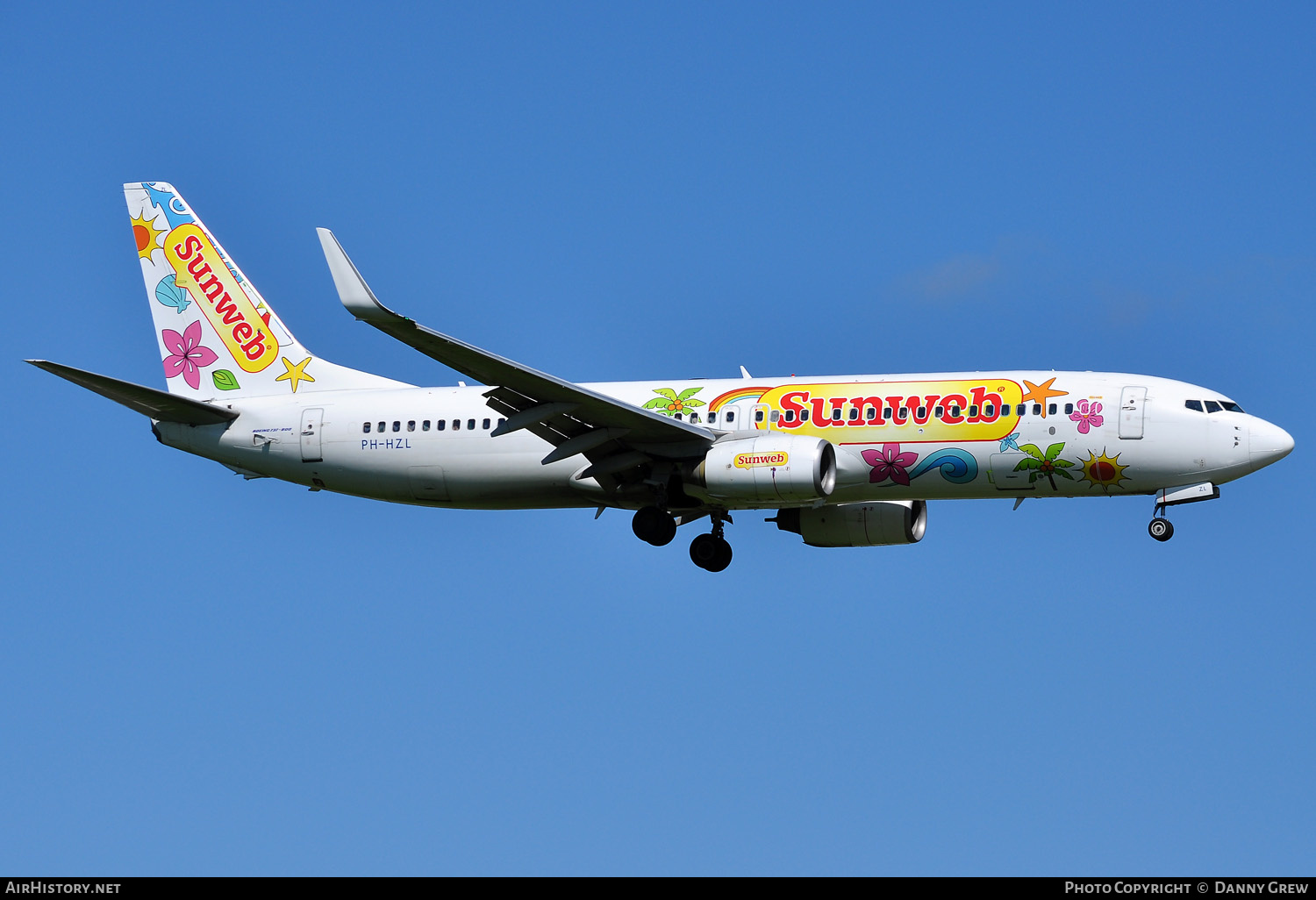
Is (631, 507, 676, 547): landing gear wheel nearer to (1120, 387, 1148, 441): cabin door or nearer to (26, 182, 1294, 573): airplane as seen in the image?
(26, 182, 1294, 573): airplane

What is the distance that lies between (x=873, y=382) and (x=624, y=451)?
575 cm

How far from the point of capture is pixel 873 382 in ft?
122

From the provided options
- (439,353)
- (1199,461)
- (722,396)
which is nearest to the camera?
(439,353)

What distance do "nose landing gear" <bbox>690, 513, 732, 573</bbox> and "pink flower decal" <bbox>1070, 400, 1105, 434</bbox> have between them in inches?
346

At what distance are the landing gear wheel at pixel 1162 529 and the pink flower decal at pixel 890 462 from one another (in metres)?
5.28

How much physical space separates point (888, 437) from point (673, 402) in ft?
17.2

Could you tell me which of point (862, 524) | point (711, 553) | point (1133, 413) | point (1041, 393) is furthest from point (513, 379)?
point (1133, 413)

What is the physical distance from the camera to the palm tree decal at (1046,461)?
35.6 metres

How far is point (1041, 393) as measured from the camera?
36094mm

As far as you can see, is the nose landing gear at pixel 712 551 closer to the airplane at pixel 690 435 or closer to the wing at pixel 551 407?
the airplane at pixel 690 435

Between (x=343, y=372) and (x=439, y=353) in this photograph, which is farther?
(x=343, y=372)
